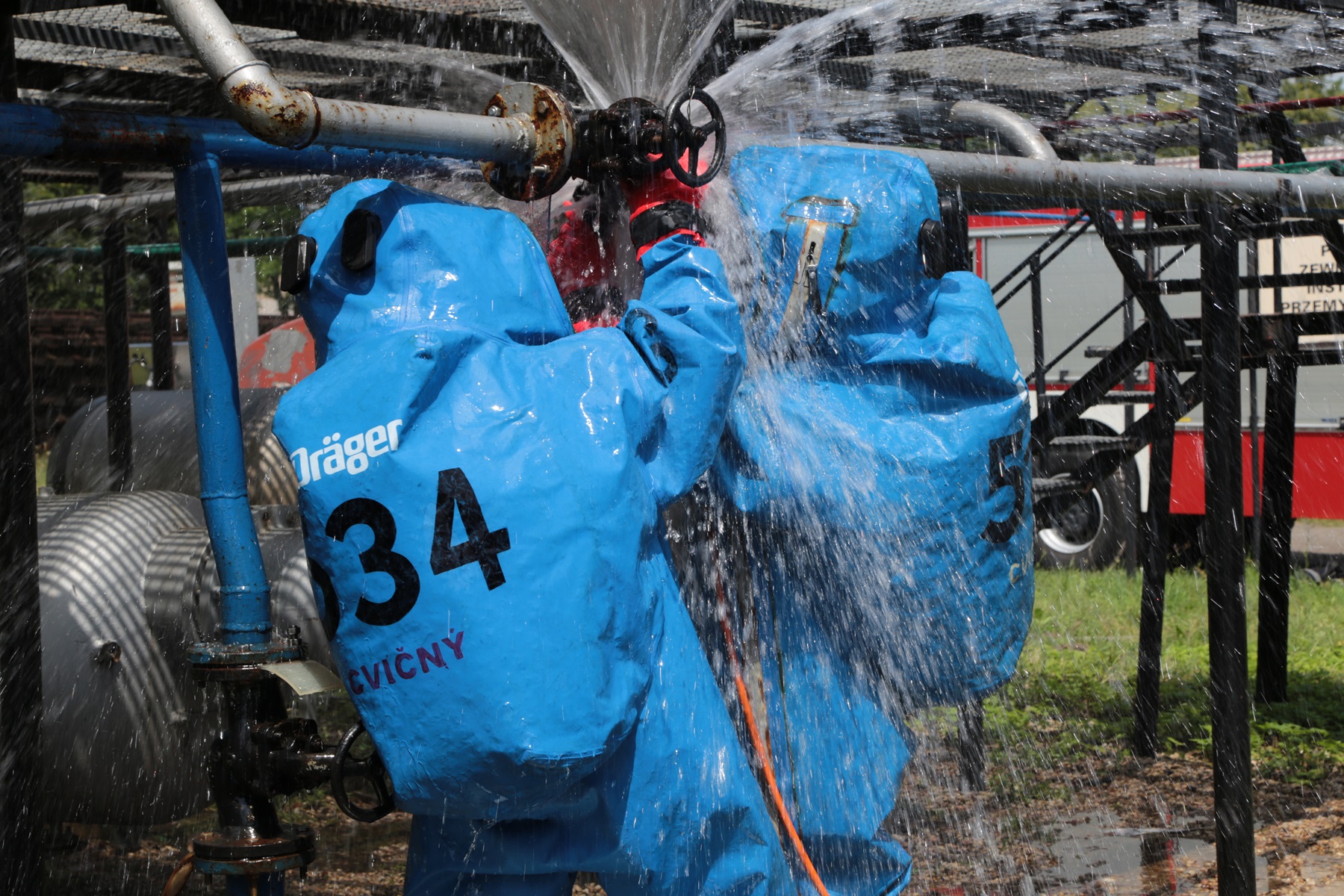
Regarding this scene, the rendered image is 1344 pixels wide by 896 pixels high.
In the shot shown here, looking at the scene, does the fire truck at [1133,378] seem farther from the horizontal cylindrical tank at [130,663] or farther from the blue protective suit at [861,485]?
the horizontal cylindrical tank at [130,663]

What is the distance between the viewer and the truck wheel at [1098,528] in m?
11.2

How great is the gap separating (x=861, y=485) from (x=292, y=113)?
120 cm

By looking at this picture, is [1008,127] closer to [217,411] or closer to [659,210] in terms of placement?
[659,210]

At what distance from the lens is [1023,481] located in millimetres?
2668

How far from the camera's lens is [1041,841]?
4.84m

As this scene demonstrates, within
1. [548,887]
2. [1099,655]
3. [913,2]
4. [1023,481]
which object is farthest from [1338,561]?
[548,887]

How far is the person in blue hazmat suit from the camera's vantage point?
1.75 metres

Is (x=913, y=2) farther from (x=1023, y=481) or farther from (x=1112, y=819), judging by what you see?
(x=1112, y=819)

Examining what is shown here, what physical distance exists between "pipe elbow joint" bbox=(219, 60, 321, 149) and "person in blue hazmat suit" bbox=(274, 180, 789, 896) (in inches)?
9.8

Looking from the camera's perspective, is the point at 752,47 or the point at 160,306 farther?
the point at 160,306

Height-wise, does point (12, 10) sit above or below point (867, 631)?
above

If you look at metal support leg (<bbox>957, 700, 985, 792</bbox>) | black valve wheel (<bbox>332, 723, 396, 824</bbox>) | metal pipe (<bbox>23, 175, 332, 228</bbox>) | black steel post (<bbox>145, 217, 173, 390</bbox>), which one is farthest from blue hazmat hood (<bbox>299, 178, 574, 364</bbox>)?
black steel post (<bbox>145, 217, 173, 390</bbox>)

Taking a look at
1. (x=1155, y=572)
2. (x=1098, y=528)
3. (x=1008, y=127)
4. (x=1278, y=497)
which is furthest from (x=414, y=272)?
(x=1098, y=528)

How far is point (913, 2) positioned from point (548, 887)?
109 inches
